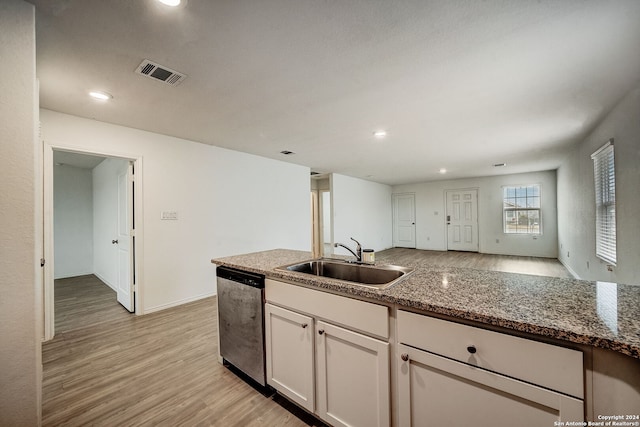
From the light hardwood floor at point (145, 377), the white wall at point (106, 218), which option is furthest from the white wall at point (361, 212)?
the white wall at point (106, 218)

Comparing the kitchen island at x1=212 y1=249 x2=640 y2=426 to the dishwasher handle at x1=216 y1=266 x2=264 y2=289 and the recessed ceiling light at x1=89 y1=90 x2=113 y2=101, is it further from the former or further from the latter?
the recessed ceiling light at x1=89 y1=90 x2=113 y2=101

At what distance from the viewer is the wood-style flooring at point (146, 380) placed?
1591mm

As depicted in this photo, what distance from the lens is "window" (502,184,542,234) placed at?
7.00 meters

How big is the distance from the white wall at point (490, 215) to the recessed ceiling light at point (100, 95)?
27.5 ft

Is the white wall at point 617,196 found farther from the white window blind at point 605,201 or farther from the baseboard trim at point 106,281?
the baseboard trim at point 106,281

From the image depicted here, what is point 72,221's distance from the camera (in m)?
5.41

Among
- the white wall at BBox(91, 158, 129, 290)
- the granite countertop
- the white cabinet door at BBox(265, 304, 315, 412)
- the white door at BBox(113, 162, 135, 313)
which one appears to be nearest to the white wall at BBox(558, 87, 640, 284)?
the granite countertop

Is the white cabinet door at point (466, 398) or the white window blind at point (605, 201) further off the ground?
the white window blind at point (605, 201)

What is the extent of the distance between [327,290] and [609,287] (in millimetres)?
1358

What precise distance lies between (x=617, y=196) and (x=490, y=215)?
5.23 meters

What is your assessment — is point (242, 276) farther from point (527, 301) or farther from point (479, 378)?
point (527, 301)

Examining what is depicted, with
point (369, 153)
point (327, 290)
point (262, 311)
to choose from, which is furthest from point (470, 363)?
point (369, 153)

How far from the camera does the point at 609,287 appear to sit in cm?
119

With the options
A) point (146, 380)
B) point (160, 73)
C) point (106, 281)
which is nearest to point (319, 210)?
point (106, 281)
